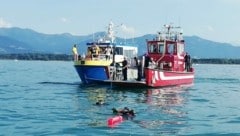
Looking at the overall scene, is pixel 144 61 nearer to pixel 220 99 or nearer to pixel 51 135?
pixel 220 99

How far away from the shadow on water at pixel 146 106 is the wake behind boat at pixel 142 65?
0.71m

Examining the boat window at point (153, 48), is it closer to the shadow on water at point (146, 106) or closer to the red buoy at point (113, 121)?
the shadow on water at point (146, 106)

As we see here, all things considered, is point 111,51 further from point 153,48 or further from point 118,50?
point 153,48

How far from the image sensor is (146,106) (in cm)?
2831

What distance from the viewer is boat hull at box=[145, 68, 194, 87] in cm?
3797

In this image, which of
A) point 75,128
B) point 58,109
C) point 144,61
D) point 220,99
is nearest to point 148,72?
point 144,61

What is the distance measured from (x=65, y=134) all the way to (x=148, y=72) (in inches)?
Answer: 726

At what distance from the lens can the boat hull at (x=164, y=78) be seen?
38.0 metres

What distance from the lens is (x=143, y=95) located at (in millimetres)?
34969

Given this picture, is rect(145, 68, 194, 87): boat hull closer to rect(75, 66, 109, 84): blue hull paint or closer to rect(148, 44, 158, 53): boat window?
rect(148, 44, 158, 53): boat window

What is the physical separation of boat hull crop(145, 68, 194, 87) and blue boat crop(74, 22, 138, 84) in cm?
264

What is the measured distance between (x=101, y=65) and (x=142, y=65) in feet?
12.1

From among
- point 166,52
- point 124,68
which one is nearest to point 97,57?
point 124,68

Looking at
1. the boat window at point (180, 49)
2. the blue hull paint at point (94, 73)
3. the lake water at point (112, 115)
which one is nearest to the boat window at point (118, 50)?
the blue hull paint at point (94, 73)
